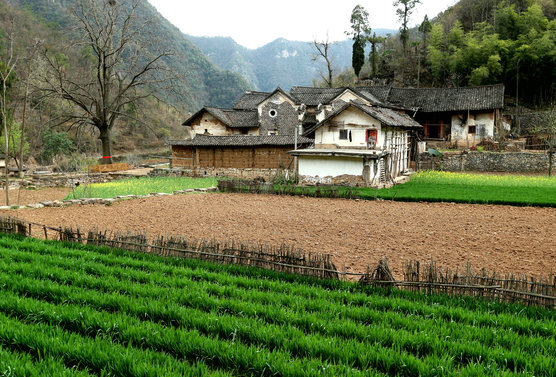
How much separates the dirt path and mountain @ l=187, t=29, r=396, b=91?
9444 centimetres

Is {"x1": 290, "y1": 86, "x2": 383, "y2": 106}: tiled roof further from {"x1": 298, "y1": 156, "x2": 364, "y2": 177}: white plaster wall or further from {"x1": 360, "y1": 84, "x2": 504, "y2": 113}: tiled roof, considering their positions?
{"x1": 298, "y1": 156, "x2": 364, "y2": 177}: white plaster wall

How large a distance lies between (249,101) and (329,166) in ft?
69.1

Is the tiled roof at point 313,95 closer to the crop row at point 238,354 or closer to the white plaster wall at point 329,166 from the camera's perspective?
the white plaster wall at point 329,166

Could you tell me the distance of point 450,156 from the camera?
110 feet

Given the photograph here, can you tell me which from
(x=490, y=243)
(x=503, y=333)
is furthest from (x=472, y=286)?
(x=490, y=243)

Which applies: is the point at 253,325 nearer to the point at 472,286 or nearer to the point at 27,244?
the point at 472,286

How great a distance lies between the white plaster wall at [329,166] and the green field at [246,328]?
1771 centimetres

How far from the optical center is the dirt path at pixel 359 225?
33.0ft

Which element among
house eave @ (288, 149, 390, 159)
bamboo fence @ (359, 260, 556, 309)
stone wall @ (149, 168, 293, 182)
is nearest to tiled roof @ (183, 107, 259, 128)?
stone wall @ (149, 168, 293, 182)

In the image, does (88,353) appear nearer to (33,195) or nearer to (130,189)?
(130,189)

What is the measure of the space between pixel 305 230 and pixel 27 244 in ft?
25.5

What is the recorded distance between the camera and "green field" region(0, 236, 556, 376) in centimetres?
409

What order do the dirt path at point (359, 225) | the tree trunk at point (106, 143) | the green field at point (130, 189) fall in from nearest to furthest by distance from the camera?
the dirt path at point (359, 225)
the green field at point (130, 189)
the tree trunk at point (106, 143)

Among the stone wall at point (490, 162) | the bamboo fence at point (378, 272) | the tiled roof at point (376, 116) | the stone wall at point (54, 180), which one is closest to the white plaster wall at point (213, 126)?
the stone wall at point (54, 180)
